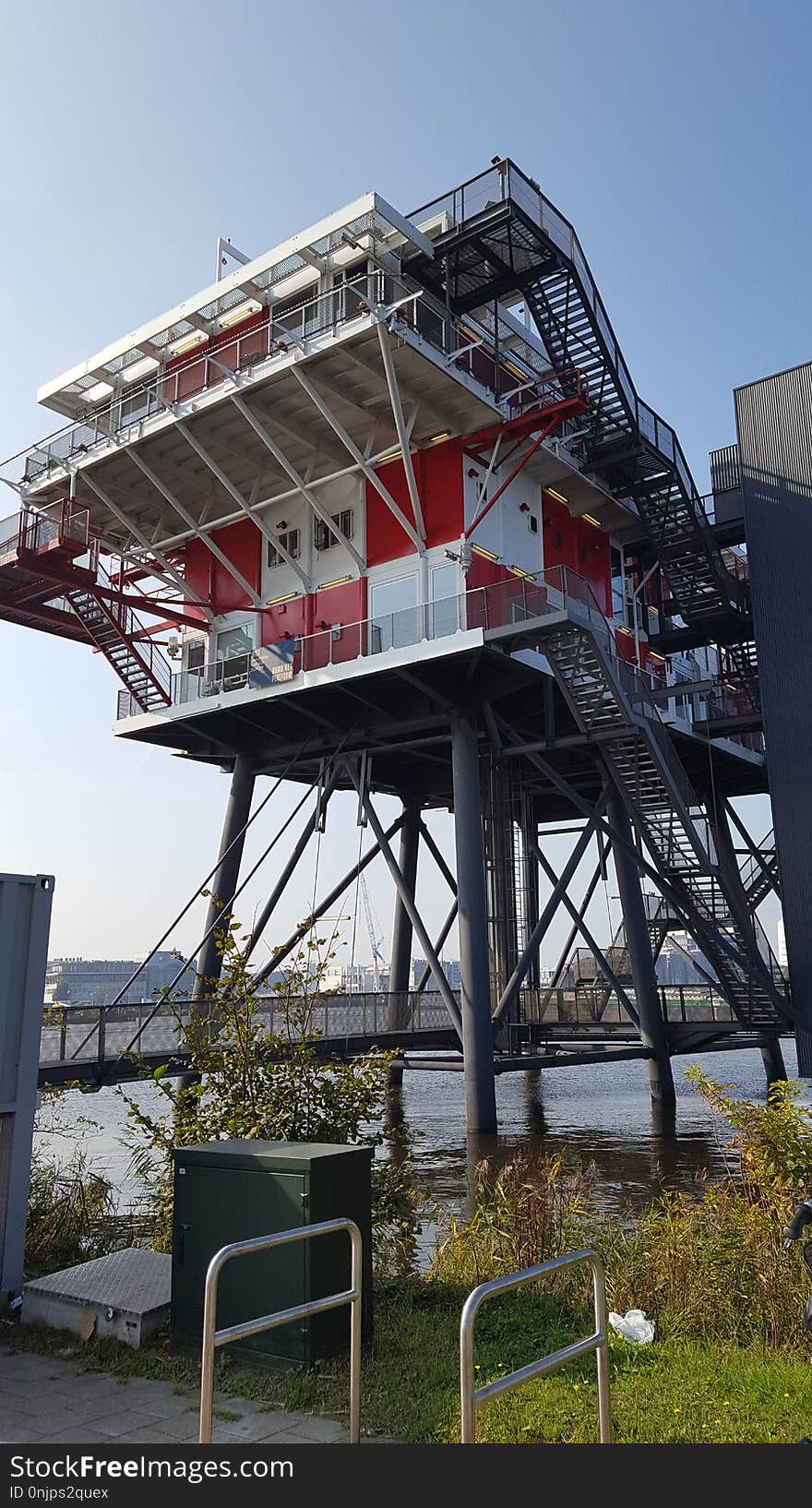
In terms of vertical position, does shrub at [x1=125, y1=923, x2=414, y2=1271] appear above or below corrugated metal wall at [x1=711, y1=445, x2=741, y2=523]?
below

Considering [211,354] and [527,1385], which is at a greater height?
[211,354]

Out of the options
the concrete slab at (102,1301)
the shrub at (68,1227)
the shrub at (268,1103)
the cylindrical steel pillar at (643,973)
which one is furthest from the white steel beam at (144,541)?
the concrete slab at (102,1301)

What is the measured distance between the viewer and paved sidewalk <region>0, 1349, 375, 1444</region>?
6492 mm

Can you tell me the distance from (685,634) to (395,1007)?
14.4 m

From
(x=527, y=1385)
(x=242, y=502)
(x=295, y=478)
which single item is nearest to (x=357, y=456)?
(x=295, y=478)

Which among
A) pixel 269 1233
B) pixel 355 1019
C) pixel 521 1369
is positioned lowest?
pixel 521 1369

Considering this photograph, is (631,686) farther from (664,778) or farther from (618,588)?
(618,588)

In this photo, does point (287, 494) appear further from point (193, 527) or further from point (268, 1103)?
point (268, 1103)

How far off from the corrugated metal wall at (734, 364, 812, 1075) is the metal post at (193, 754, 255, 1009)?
1413 centimetres

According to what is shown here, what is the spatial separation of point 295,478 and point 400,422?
341 centimetres

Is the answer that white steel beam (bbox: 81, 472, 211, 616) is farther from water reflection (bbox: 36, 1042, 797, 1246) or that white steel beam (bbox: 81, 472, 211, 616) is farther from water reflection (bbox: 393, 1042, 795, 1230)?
water reflection (bbox: 393, 1042, 795, 1230)

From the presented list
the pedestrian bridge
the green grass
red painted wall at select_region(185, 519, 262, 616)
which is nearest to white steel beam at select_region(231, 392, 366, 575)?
red painted wall at select_region(185, 519, 262, 616)

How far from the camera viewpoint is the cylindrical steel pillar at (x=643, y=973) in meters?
32.4

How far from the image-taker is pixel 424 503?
28094mm
